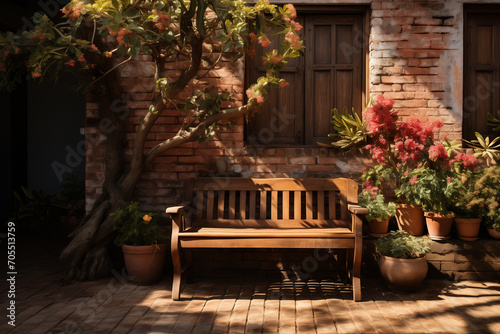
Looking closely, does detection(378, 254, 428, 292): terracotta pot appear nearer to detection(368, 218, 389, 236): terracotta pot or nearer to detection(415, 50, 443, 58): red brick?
detection(368, 218, 389, 236): terracotta pot

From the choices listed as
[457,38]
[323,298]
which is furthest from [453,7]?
[323,298]

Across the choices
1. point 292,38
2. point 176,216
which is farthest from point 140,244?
point 292,38

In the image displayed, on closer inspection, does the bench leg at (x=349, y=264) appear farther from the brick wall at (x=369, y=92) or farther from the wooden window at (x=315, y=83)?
the wooden window at (x=315, y=83)

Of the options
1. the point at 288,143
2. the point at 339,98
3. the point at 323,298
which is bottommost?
the point at 323,298

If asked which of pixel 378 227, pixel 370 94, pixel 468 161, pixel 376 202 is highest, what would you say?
pixel 370 94

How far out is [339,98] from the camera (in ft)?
16.7

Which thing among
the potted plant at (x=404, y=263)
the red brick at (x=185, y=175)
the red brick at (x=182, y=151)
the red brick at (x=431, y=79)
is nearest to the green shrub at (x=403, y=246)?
the potted plant at (x=404, y=263)

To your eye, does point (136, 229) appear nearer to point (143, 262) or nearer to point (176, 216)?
point (143, 262)

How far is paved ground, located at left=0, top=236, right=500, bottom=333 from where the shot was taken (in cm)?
320

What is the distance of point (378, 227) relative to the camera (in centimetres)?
450

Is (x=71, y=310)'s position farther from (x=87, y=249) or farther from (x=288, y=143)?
(x=288, y=143)

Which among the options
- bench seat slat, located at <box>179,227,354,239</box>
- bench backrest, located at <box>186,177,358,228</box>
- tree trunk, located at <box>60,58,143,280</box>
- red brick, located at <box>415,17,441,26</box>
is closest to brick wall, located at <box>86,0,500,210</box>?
red brick, located at <box>415,17,441,26</box>

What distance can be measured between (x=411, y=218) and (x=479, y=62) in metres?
2.07

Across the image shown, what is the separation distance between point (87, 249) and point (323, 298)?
2.36m
